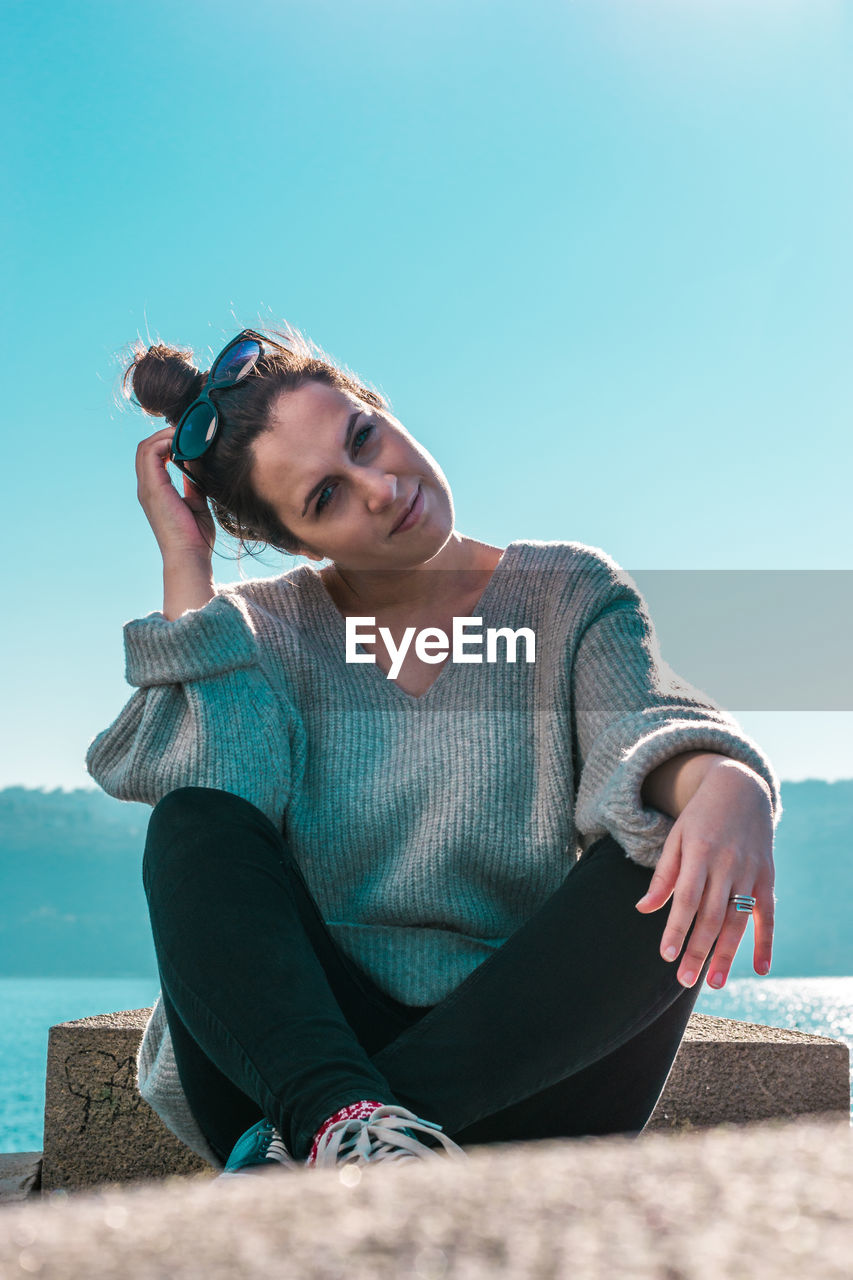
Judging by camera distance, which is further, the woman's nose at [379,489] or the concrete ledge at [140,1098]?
the concrete ledge at [140,1098]

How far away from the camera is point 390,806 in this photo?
5.49 feet

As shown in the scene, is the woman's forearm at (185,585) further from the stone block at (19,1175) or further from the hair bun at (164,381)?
the stone block at (19,1175)

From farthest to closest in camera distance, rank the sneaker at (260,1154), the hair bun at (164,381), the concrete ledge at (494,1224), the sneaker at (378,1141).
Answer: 1. the hair bun at (164,381)
2. the sneaker at (260,1154)
3. the sneaker at (378,1141)
4. the concrete ledge at (494,1224)

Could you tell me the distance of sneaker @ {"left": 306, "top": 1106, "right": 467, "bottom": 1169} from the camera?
0.85 m

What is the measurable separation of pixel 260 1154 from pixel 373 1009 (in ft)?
1.33

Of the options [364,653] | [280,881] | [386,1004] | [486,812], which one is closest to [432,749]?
[486,812]

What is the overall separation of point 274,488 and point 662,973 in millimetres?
1091

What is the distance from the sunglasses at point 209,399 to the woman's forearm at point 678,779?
1070 mm

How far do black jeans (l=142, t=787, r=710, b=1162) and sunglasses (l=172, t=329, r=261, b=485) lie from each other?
2.93 feet

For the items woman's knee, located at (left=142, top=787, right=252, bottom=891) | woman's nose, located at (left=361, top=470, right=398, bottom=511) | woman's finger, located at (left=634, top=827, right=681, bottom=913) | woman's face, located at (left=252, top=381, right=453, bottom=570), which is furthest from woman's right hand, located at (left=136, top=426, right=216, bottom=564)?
woman's finger, located at (left=634, top=827, right=681, bottom=913)

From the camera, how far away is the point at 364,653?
76.2 inches

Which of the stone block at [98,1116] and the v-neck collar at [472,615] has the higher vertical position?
the v-neck collar at [472,615]

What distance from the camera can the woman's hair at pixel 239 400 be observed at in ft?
6.28

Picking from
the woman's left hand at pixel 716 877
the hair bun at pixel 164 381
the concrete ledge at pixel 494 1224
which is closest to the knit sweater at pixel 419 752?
the woman's left hand at pixel 716 877
